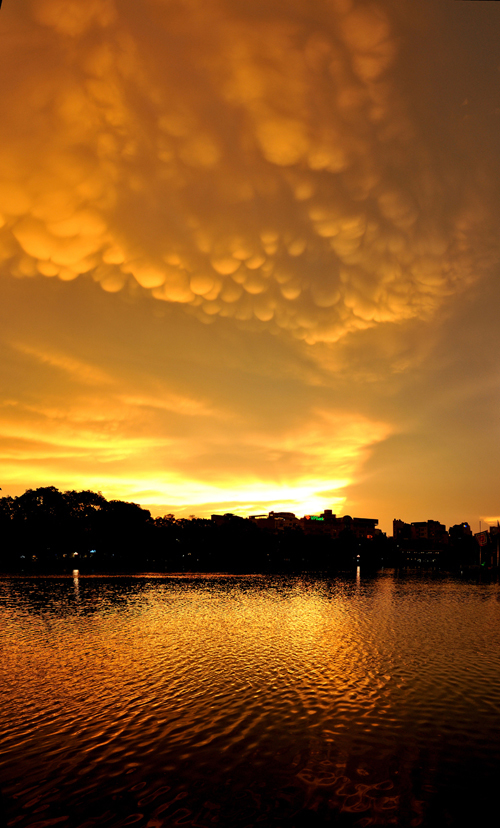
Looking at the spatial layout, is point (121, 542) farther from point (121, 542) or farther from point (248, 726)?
point (248, 726)

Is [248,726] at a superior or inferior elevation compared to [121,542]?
superior

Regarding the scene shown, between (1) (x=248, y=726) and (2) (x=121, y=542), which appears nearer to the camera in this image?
(1) (x=248, y=726)

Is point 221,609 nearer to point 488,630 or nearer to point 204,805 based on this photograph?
point 488,630

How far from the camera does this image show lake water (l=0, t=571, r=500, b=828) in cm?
1111

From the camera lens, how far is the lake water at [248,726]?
1111 centimetres

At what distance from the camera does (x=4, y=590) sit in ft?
192

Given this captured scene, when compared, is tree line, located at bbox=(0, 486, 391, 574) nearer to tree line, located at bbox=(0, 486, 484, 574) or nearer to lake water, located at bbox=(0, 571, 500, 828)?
tree line, located at bbox=(0, 486, 484, 574)

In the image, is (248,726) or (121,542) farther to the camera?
(121,542)

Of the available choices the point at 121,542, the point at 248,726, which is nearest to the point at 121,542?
the point at 121,542

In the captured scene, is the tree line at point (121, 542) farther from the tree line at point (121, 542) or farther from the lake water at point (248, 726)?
the lake water at point (248, 726)

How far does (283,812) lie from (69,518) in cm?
13742

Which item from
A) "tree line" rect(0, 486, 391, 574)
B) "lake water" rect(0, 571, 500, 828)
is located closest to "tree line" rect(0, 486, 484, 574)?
"tree line" rect(0, 486, 391, 574)

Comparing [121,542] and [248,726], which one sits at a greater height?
[248,726]

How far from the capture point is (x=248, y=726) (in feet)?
52.0
